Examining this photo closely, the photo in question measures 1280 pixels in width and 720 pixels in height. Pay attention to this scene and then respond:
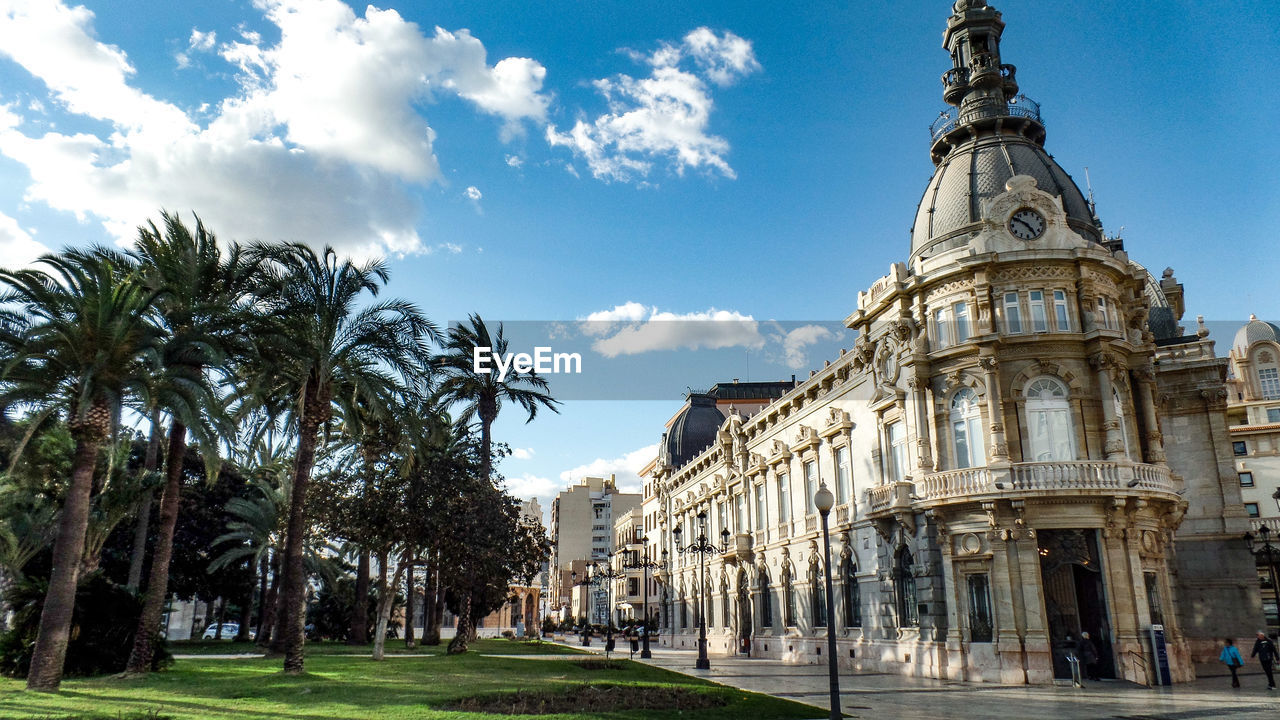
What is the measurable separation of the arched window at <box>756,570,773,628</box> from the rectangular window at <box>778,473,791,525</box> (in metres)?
4.06

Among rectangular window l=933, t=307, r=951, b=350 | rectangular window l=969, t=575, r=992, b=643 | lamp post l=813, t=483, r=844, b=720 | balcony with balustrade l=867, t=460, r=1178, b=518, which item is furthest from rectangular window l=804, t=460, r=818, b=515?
lamp post l=813, t=483, r=844, b=720

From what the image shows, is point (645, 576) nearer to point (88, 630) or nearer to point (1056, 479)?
point (1056, 479)

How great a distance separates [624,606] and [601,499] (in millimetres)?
39186

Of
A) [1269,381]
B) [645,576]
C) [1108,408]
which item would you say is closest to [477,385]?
[645,576]

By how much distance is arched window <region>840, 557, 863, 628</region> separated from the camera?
33.4 meters

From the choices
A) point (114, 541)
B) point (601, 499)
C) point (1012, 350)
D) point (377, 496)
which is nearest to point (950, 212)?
point (1012, 350)

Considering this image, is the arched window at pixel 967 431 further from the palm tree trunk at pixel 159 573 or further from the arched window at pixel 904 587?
the palm tree trunk at pixel 159 573

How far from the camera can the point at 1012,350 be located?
27.2 metres

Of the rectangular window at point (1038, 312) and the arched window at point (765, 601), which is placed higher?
the rectangular window at point (1038, 312)

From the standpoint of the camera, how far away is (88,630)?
76.4ft

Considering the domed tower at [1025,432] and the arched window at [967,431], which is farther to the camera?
the arched window at [967,431]

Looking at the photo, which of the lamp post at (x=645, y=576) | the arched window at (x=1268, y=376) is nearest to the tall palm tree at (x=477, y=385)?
the lamp post at (x=645, y=576)

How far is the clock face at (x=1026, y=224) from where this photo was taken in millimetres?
28031

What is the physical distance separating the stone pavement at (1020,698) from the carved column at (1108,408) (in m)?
7.01
